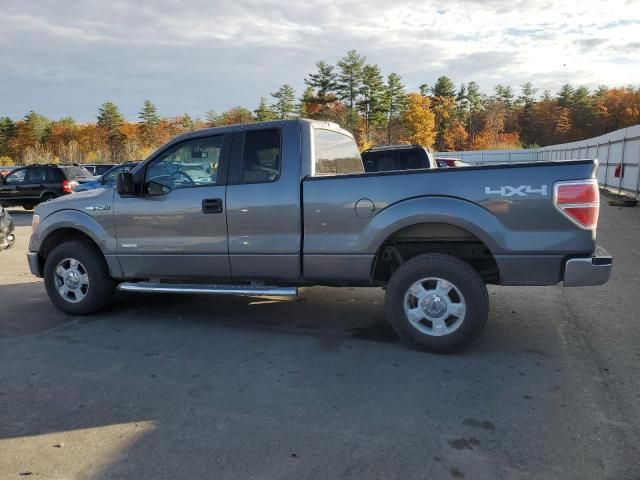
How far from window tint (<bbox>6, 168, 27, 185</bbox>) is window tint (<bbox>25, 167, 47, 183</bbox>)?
21cm

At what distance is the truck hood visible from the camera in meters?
Answer: 5.50

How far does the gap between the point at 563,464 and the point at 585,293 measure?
13.7 feet

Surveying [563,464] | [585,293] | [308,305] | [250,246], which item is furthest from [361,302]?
[563,464]

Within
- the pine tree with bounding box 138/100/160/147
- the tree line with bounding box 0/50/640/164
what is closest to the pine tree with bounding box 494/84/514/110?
the tree line with bounding box 0/50/640/164

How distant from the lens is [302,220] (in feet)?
15.4

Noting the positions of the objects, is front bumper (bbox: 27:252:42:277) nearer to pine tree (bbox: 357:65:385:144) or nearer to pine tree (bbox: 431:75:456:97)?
pine tree (bbox: 357:65:385:144)

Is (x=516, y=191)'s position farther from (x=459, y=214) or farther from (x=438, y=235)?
(x=438, y=235)

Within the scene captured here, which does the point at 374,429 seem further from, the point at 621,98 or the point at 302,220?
the point at 621,98

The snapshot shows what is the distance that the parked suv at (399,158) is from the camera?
11461 mm

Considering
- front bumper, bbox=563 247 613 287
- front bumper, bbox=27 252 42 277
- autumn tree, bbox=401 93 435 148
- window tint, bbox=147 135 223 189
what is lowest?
front bumper, bbox=27 252 42 277

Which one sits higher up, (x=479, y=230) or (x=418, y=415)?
(x=479, y=230)

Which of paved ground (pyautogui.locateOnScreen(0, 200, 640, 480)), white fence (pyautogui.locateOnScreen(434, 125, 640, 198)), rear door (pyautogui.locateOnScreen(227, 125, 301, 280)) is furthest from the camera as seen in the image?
white fence (pyautogui.locateOnScreen(434, 125, 640, 198))

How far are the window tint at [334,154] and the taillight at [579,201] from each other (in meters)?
2.15

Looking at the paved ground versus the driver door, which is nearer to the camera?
the paved ground
